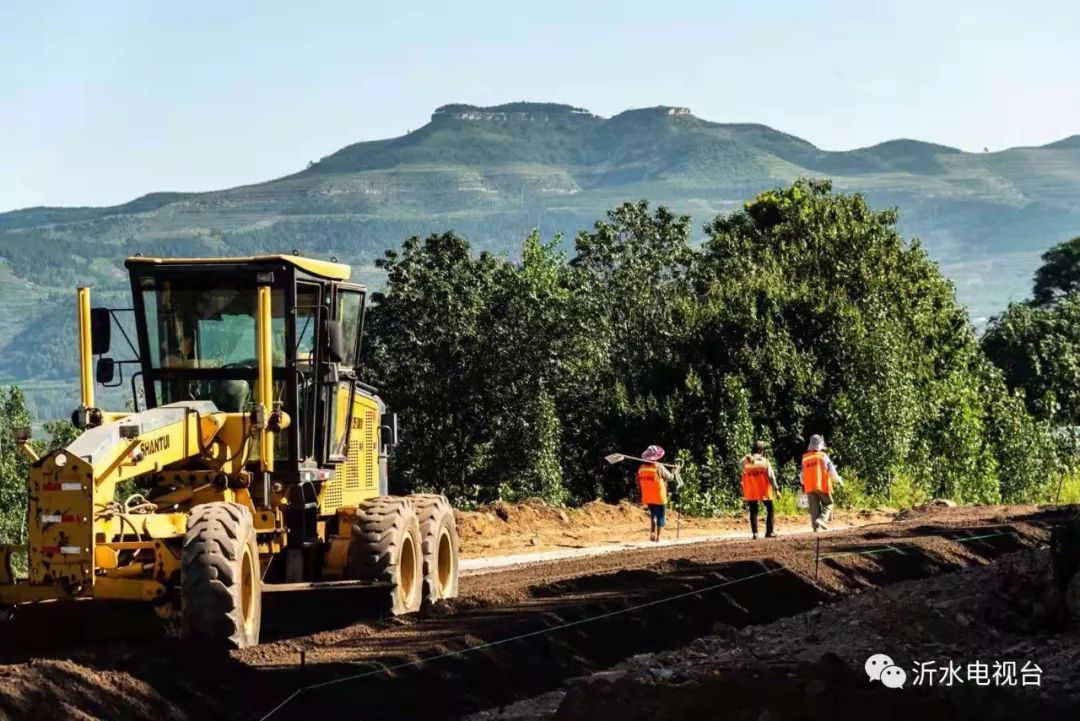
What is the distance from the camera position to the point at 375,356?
54469 millimetres

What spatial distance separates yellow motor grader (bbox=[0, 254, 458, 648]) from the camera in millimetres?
12758

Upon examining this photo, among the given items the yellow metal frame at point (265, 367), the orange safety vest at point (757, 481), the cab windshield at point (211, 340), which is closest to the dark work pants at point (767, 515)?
the orange safety vest at point (757, 481)

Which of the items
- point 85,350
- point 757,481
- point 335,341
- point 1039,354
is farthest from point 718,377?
point 85,350

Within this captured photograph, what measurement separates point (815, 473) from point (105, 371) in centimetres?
1570

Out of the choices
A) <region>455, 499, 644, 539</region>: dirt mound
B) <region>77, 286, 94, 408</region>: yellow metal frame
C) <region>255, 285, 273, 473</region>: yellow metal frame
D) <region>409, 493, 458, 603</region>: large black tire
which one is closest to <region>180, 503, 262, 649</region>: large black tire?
<region>255, 285, 273, 473</region>: yellow metal frame

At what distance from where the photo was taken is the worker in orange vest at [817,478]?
2797 cm

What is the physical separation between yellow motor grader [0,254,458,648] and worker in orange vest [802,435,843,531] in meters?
12.2

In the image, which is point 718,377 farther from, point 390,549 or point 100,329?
point 100,329

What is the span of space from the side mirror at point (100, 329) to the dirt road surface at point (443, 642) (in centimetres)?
218

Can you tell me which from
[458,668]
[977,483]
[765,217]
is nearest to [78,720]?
[458,668]

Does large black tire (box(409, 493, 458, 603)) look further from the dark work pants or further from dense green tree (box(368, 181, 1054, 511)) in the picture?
dense green tree (box(368, 181, 1054, 511))

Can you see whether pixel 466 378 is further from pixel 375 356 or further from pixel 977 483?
pixel 977 483

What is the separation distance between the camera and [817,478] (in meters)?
28.2

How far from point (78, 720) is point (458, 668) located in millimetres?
3279
